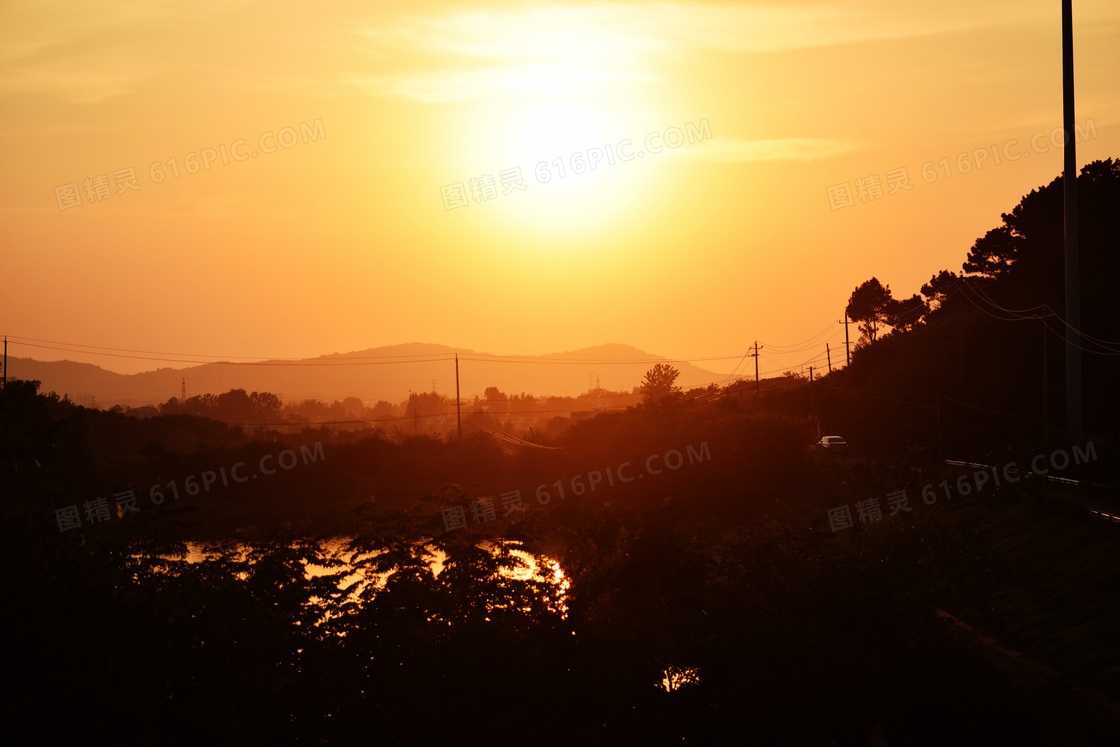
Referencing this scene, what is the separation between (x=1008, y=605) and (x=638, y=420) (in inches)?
1567

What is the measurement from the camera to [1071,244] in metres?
33.9

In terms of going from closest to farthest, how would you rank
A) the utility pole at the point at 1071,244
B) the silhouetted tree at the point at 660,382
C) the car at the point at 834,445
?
the utility pole at the point at 1071,244, the car at the point at 834,445, the silhouetted tree at the point at 660,382

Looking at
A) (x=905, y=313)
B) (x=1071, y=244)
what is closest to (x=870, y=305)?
(x=905, y=313)

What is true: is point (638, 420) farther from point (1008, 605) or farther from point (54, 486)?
point (54, 486)

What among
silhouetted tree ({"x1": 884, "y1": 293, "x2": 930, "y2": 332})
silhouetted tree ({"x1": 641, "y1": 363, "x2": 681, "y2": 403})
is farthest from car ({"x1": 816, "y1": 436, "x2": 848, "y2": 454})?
silhouetted tree ({"x1": 884, "y1": 293, "x2": 930, "y2": 332})

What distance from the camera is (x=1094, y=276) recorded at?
50562mm

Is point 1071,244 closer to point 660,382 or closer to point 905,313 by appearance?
point 660,382

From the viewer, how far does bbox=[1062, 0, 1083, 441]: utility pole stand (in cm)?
3312

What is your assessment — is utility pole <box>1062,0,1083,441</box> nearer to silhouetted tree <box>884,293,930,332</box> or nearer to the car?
the car

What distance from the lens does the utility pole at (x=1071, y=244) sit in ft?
109

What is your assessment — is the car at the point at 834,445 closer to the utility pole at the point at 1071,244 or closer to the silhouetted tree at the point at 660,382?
the silhouetted tree at the point at 660,382

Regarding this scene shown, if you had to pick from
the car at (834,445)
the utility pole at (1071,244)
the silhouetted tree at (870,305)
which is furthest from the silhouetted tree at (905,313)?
the utility pole at (1071,244)

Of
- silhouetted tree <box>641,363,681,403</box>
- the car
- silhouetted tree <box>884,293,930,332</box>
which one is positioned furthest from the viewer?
silhouetted tree <box>884,293,930,332</box>

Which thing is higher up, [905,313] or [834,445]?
[905,313]
